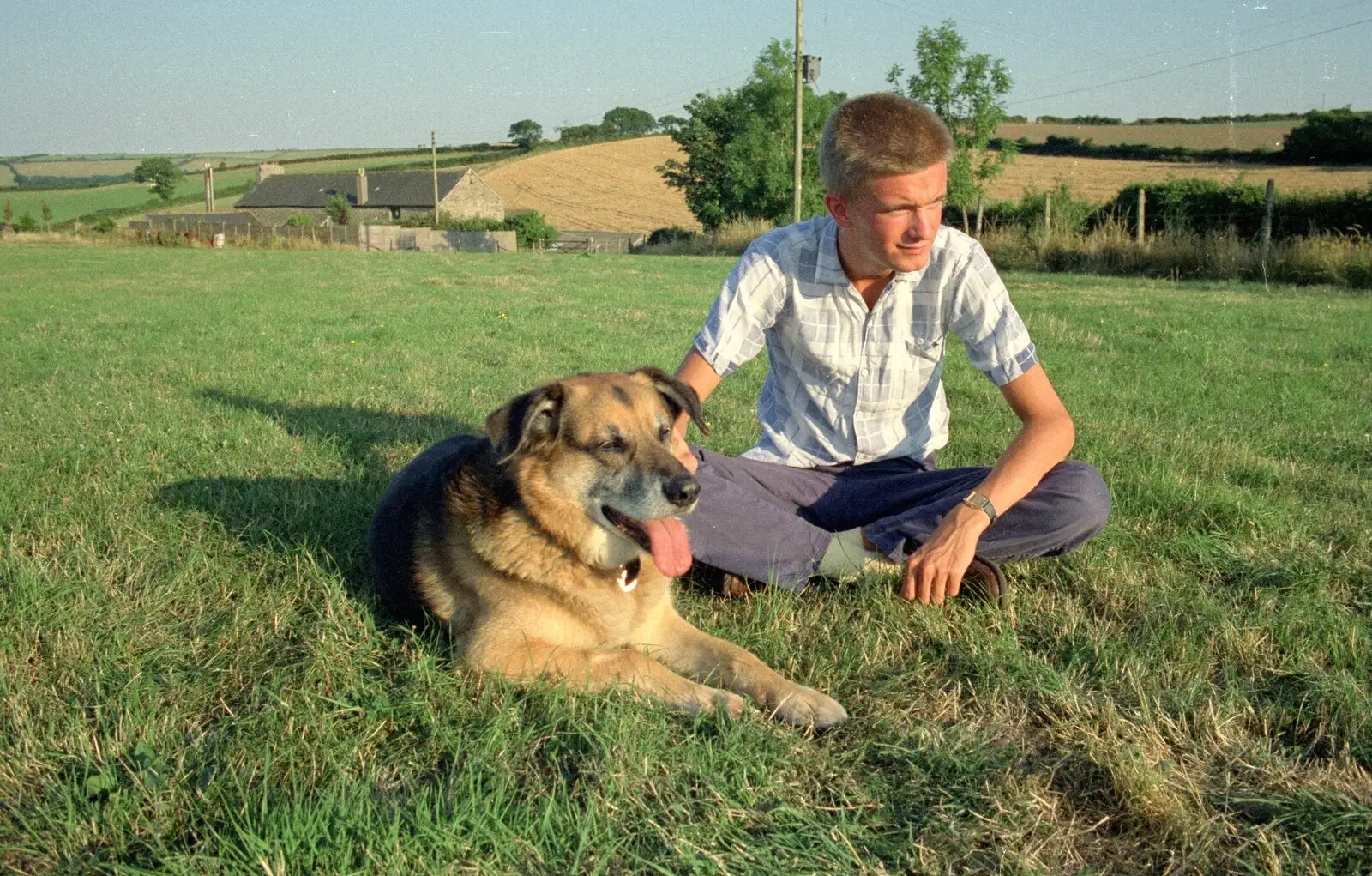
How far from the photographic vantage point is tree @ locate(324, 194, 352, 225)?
78375 mm

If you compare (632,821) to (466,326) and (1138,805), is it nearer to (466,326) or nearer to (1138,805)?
(1138,805)

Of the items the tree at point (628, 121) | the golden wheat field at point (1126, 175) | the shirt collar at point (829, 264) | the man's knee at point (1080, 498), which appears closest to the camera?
the man's knee at point (1080, 498)

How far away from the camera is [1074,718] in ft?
9.58

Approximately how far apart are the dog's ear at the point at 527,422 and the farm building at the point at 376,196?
269 feet

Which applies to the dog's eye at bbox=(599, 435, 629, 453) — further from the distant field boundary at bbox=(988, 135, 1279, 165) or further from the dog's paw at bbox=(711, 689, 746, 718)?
the distant field boundary at bbox=(988, 135, 1279, 165)

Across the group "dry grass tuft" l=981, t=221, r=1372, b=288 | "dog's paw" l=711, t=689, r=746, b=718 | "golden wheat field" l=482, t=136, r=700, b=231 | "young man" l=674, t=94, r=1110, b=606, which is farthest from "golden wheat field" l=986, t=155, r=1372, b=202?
"dog's paw" l=711, t=689, r=746, b=718

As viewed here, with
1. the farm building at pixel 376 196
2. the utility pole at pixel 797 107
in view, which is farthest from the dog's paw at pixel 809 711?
the farm building at pixel 376 196

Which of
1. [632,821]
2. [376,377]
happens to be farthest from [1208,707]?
[376,377]

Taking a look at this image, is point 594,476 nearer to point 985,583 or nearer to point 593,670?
point 593,670

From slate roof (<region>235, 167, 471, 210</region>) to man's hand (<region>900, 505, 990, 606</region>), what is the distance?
86.1 meters

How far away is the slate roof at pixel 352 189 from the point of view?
86.1 m

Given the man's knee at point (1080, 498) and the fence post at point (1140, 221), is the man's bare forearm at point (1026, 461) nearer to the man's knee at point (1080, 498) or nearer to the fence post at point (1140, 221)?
the man's knee at point (1080, 498)

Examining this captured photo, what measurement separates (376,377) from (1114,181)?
142 feet

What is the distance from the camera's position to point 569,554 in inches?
138
